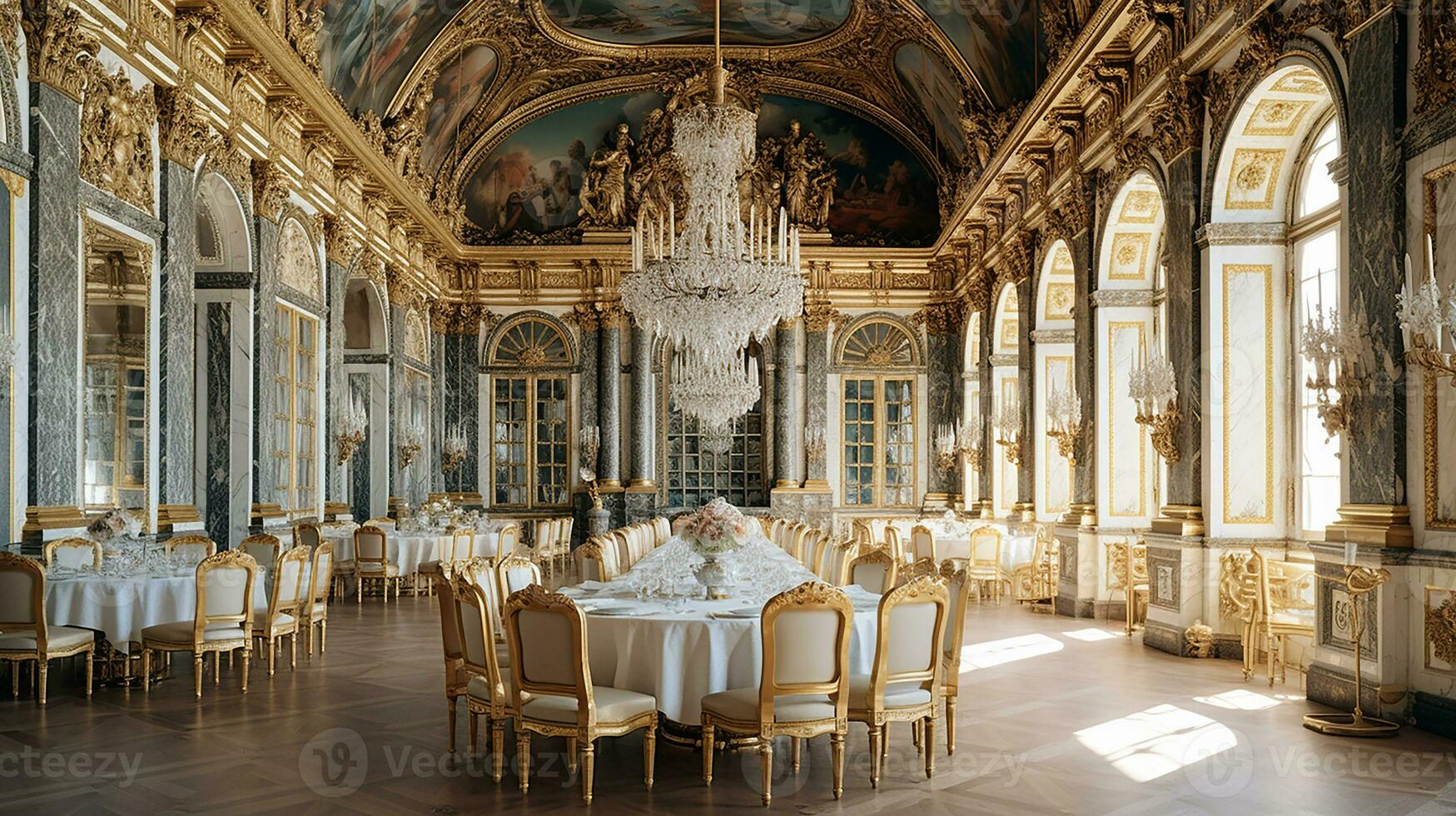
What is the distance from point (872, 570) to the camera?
24.1 feet

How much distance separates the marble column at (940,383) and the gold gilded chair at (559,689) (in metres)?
15.4

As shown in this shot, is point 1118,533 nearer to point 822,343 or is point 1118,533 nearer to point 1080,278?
point 1080,278

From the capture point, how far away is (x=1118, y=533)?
37.7ft

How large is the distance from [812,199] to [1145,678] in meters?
13.6

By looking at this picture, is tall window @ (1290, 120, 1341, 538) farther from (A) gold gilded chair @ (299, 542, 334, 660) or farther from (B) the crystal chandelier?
(A) gold gilded chair @ (299, 542, 334, 660)

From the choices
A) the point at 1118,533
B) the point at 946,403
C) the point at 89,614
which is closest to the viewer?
the point at 89,614

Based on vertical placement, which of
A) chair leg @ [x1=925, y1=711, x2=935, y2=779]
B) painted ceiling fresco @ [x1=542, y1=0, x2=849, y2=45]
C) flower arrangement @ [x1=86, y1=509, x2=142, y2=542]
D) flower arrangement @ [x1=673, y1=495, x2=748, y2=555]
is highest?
painted ceiling fresco @ [x1=542, y1=0, x2=849, y2=45]

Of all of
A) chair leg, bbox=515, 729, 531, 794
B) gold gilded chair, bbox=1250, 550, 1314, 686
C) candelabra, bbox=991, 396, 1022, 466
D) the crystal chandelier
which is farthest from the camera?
candelabra, bbox=991, 396, 1022, 466

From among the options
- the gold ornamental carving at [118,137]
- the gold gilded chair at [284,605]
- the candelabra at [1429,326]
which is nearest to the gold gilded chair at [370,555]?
the gold gilded chair at [284,605]

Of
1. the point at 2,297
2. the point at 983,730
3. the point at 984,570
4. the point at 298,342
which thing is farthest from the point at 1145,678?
the point at 298,342

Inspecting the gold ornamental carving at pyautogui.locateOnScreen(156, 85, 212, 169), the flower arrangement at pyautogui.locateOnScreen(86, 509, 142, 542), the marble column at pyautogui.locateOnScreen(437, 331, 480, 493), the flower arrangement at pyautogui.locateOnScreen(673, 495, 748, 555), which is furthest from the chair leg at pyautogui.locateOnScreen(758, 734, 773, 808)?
the marble column at pyautogui.locateOnScreen(437, 331, 480, 493)

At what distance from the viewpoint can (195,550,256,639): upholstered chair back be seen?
289 inches

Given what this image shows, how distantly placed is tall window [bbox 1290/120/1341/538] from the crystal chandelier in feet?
12.8

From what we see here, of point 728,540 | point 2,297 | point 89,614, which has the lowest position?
point 89,614
